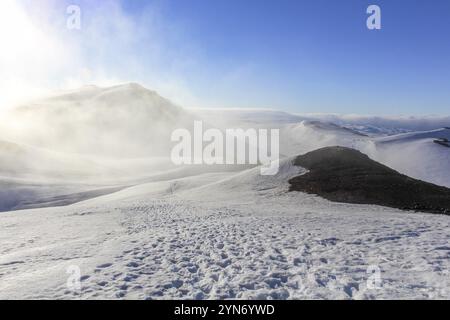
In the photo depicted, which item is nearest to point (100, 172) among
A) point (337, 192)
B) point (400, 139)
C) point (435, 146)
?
point (337, 192)

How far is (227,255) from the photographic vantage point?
42.0 feet

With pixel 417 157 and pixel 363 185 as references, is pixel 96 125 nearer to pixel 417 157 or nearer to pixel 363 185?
pixel 417 157

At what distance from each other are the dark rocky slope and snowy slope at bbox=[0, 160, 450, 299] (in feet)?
17.7

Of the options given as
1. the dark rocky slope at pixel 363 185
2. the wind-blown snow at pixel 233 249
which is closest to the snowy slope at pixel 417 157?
the dark rocky slope at pixel 363 185

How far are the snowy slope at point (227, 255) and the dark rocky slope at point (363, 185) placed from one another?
5.39m

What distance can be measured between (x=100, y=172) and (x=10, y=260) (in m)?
66.6

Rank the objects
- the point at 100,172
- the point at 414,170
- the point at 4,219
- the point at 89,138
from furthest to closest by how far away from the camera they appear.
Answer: the point at 89,138 → the point at 100,172 → the point at 414,170 → the point at 4,219

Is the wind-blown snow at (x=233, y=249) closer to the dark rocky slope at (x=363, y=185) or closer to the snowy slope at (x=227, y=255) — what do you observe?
the snowy slope at (x=227, y=255)

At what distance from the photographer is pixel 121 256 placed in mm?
12641

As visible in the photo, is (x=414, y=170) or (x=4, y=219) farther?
(x=414, y=170)

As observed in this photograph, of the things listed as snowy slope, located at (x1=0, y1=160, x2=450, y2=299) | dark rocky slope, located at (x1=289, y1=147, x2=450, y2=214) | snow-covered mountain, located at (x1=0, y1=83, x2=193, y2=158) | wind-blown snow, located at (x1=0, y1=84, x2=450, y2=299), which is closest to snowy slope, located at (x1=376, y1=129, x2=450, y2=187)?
dark rocky slope, located at (x1=289, y1=147, x2=450, y2=214)

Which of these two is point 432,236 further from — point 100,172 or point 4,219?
point 100,172

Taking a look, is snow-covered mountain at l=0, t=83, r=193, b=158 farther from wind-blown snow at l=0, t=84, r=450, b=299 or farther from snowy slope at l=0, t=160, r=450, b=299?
snowy slope at l=0, t=160, r=450, b=299

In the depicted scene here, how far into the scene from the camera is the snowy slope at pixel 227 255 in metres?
9.60
